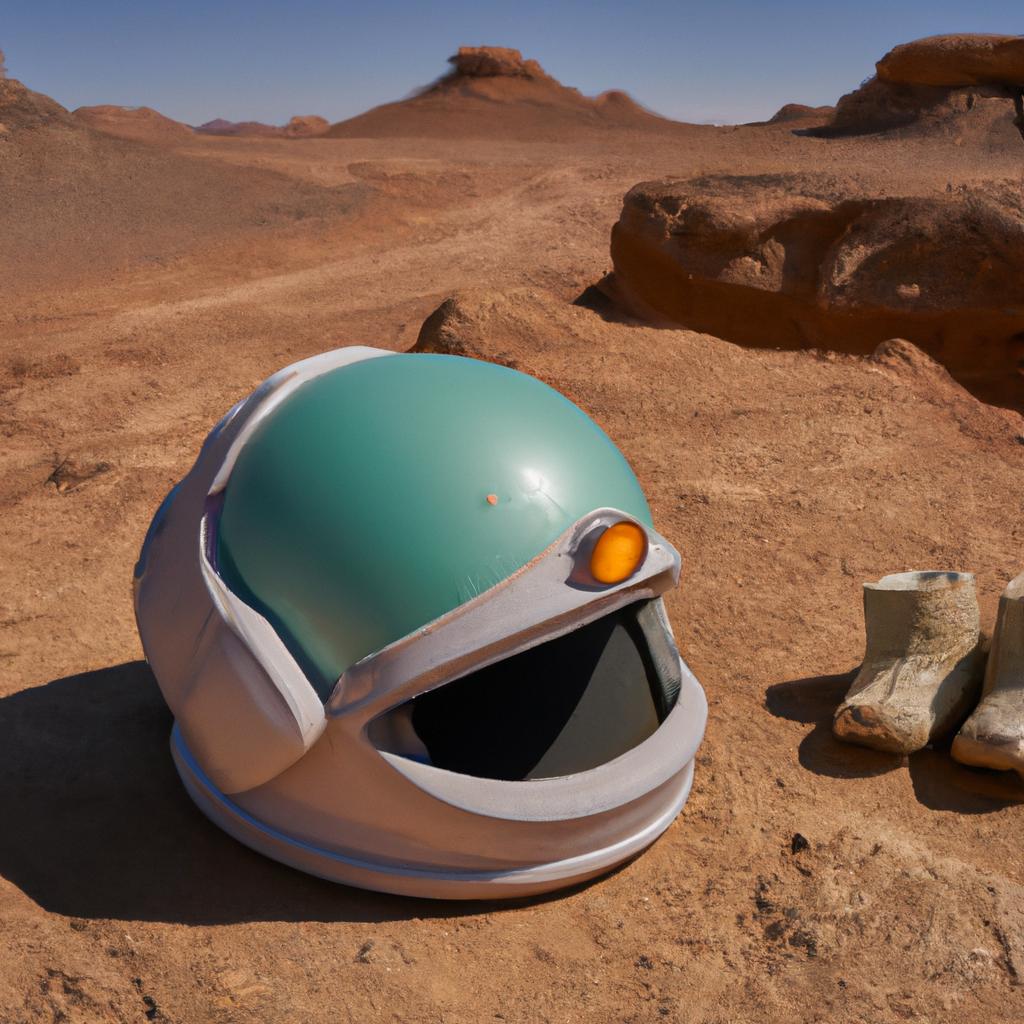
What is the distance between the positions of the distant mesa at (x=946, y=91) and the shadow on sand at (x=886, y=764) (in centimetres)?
992

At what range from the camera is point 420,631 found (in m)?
2.74

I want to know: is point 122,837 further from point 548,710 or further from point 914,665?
point 914,665

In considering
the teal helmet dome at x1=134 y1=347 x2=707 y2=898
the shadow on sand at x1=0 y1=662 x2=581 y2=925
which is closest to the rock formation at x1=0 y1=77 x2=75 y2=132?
the shadow on sand at x1=0 y1=662 x2=581 y2=925

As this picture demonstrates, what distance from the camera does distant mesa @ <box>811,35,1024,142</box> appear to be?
41.8ft

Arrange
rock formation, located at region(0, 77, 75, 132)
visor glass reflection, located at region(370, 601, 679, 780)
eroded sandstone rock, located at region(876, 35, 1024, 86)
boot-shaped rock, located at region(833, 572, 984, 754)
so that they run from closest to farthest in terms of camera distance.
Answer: visor glass reflection, located at region(370, 601, 679, 780), boot-shaped rock, located at region(833, 572, 984, 754), eroded sandstone rock, located at region(876, 35, 1024, 86), rock formation, located at region(0, 77, 75, 132)

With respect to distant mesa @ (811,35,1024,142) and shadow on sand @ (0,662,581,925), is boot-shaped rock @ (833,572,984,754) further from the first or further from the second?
distant mesa @ (811,35,1024,142)

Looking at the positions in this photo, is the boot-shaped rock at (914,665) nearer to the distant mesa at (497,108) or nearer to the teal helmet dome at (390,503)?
the teal helmet dome at (390,503)

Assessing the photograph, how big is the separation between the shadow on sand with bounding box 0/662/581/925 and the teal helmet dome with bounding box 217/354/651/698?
2.55ft

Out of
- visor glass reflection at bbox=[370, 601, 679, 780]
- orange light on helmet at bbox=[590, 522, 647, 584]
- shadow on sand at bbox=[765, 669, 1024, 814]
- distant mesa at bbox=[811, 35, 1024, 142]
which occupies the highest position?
distant mesa at bbox=[811, 35, 1024, 142]

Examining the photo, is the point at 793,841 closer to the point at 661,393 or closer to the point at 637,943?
the point at 637,943

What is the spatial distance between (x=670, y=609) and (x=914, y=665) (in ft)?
3.89

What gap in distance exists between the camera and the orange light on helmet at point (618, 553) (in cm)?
283

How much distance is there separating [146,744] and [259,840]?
0.95 metres

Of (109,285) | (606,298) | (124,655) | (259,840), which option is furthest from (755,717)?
(109,285)
